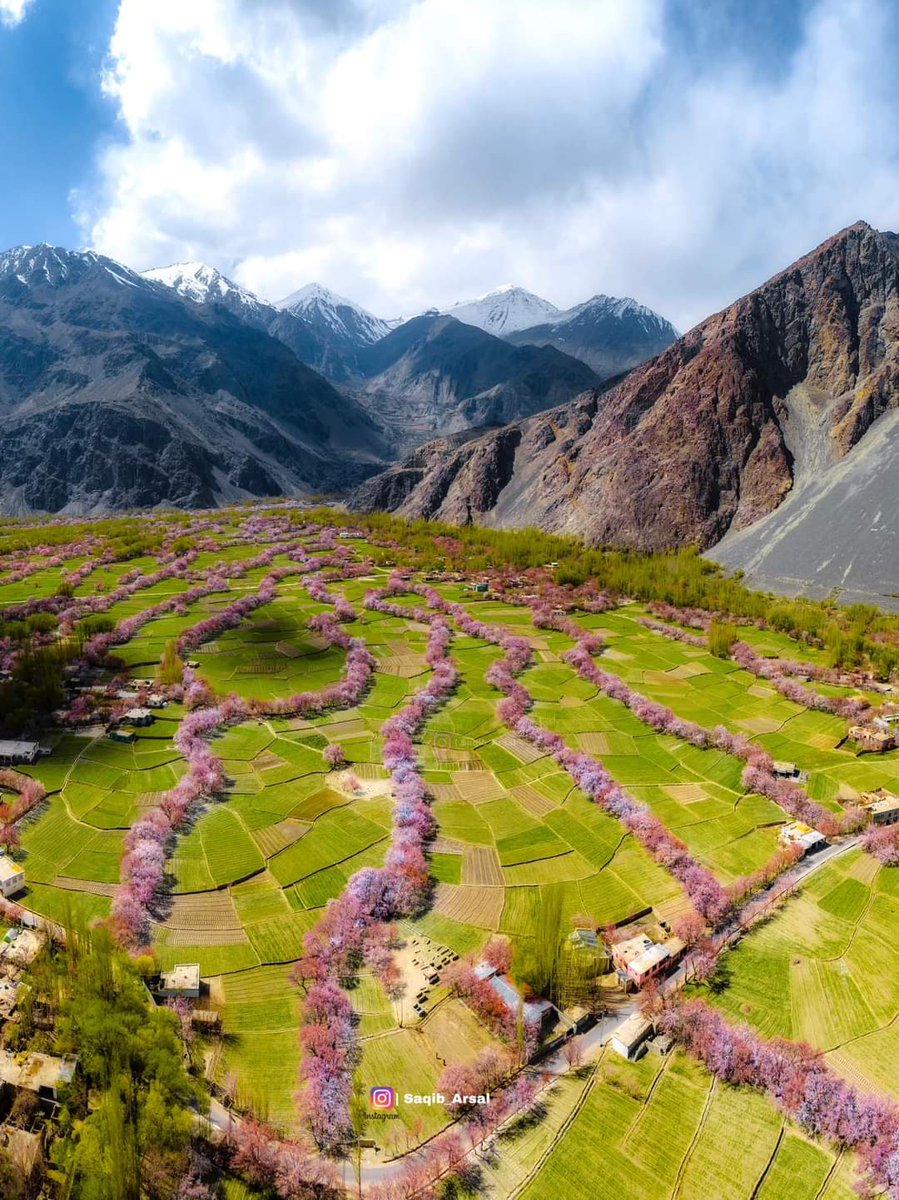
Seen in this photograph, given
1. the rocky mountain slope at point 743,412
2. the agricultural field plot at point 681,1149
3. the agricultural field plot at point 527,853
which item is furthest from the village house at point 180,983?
the rocky mountain slope at point 743,412

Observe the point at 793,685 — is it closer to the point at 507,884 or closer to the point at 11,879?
the point at 507,884

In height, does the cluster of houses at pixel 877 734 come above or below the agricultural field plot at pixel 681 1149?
above

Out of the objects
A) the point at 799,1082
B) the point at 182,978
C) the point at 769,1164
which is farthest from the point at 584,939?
the point at 182,978

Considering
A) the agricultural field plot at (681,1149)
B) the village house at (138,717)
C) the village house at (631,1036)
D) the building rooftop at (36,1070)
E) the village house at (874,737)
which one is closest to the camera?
the agricultural field plot at (681,1149)

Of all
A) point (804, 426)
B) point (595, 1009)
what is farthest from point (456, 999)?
point (804, 426)

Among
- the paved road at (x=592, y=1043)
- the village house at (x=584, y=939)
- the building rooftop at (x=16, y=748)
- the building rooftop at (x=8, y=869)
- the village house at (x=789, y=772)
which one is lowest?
the paved road at (x=592, y=1043)

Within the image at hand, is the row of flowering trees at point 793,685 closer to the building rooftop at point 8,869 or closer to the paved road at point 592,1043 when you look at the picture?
the paved road at point 592,1043

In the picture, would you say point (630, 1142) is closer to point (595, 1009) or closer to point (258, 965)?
point (595, 1009)

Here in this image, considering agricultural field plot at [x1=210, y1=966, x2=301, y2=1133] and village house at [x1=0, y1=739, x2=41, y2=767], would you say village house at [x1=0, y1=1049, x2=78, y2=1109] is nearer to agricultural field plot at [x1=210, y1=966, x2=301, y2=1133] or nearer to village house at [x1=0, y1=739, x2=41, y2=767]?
agricultural field plot at [x1=210, y1=966, x2=301, y2=1133]
